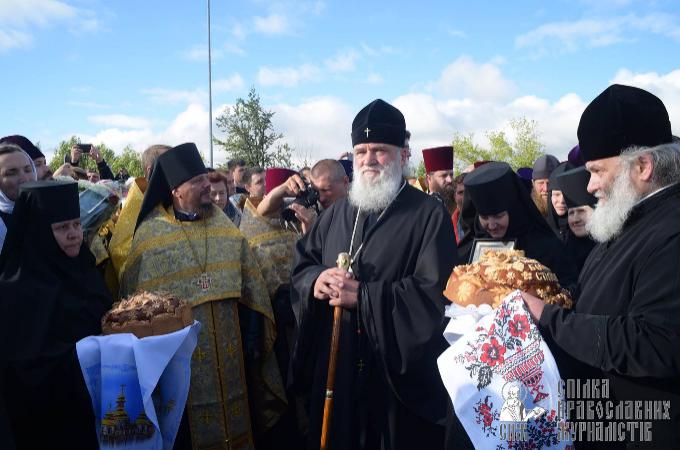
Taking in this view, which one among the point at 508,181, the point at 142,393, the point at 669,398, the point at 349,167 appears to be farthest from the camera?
the point at 349,167

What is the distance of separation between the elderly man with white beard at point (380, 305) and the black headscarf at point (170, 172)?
1041 millimetres

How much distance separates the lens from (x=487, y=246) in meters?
4.14

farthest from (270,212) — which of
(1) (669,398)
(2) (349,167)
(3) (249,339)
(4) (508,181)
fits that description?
(1) (669,398)

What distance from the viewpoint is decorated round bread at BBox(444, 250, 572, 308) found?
8.76ft

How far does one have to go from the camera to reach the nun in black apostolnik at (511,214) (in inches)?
156

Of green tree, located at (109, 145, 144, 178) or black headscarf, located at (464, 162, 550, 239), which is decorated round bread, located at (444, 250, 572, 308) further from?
green tree, located at (109, 145, 144, 178)

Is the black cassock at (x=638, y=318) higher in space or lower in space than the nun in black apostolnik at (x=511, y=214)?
lower

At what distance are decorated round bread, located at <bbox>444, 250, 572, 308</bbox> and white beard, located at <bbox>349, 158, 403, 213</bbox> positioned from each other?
3.88ft

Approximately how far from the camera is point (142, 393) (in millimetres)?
3111

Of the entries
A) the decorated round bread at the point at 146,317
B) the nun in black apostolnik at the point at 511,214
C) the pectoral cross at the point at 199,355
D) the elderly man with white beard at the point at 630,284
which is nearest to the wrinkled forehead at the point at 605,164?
the elderly man with white beard at the point at 630,284

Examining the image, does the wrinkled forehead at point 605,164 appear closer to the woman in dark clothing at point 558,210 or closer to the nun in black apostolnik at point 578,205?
the nun in black apostolnik at point 578,205

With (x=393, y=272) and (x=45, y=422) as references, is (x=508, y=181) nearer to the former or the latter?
(x=393, y=272)

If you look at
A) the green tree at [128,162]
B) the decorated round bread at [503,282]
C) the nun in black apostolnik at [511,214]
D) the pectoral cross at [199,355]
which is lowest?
the pectoral cross at [199,355]

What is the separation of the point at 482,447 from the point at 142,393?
171 centimetres
